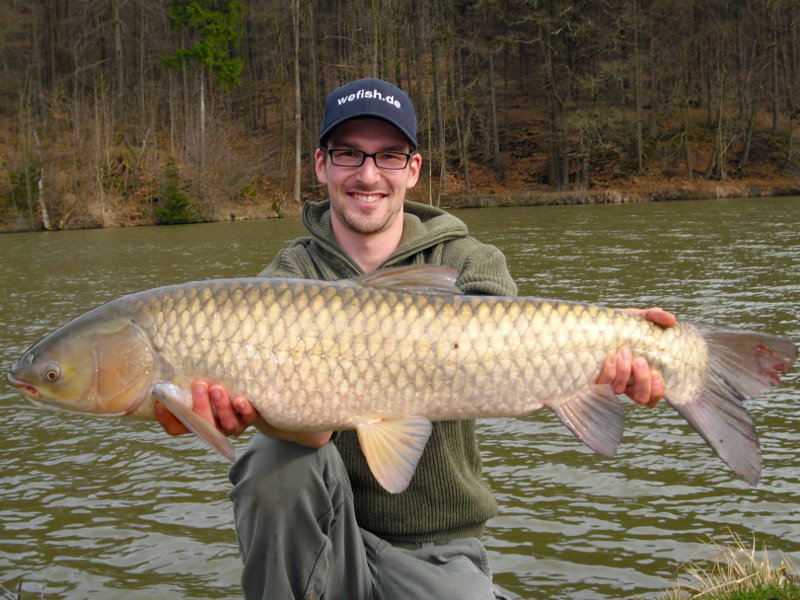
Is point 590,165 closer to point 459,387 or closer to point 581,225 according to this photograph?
point 581,225

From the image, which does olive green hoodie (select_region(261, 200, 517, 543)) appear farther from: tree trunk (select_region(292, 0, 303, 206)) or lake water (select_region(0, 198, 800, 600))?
tree trunk (select_region(292, 0, 303, 206))

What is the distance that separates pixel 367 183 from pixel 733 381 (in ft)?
5.30

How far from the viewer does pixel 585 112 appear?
33.1 m

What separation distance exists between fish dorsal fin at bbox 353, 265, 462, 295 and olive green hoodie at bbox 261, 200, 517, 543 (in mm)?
417

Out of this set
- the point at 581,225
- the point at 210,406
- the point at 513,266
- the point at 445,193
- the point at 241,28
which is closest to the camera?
the point at 210,406

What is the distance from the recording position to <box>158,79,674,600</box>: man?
279 centimetres

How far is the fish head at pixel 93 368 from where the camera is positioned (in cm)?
268

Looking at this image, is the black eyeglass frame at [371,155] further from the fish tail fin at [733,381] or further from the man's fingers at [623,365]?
the fish tail fin at [733,381]

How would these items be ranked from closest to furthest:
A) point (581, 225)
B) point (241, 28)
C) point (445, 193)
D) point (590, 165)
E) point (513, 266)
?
point (513, 266)
point (581, 225)
point (445, 193)
point (590, 165)
point (241, 28)

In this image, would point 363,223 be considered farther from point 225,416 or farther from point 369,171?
point 225,416

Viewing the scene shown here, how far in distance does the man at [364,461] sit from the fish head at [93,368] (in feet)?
0.46

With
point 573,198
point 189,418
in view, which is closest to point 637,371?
point 189,418

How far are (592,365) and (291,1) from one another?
37.3m

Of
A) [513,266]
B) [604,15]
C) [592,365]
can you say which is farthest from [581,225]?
[604,15]
